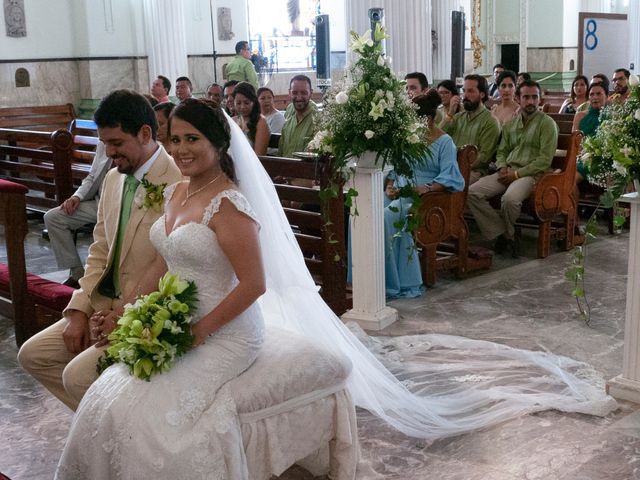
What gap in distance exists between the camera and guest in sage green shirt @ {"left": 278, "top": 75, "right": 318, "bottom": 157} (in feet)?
23.4

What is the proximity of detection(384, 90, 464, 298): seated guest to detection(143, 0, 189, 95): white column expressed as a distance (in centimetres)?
851

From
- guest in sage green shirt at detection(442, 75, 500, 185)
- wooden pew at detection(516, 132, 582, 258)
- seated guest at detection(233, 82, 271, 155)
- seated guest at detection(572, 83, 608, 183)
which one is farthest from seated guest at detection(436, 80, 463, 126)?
seated guest at detection(233, 82, 271, 155)

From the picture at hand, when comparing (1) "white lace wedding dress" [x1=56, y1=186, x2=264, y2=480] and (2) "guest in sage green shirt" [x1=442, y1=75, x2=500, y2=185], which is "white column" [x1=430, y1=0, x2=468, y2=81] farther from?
(1) "white lace wedding dress" [x1=56, y1=186, x2=264, y2=480]

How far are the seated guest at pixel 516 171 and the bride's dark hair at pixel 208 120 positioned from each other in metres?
4.15

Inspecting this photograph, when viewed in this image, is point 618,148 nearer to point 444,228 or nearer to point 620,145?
point 620,145

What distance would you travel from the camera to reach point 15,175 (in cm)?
994

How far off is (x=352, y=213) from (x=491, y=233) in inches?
84.0

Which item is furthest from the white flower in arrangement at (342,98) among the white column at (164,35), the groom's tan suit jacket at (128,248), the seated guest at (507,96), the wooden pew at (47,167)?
the white column at (164,35)

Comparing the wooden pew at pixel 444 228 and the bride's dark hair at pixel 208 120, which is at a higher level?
the bride's dark hair at pixel 208 120

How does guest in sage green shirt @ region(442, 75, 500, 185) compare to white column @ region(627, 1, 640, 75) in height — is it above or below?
below

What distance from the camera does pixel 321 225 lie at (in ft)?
Answer: 17.8

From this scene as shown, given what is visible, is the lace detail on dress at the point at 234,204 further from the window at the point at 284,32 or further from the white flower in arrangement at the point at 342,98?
the window at the point at 284,32

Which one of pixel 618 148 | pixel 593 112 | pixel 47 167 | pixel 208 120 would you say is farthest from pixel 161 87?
pixel 208 120

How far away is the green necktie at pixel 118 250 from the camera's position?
3.67m
